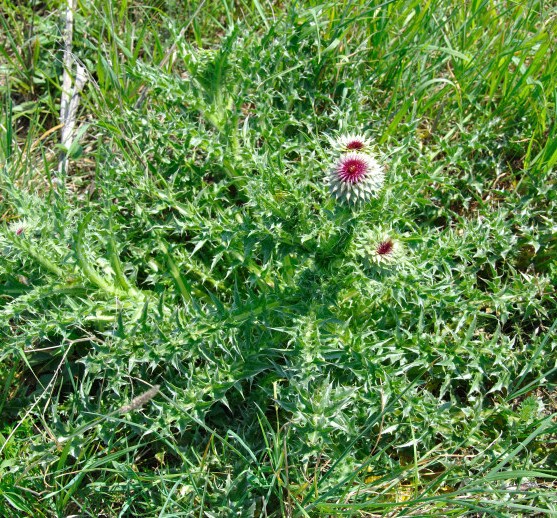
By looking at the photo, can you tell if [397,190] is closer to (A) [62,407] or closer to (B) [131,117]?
(B) [131,117]

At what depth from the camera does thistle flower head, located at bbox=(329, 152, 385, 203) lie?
2.70 metres

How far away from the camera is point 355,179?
8.86ft

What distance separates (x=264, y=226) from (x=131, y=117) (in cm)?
125

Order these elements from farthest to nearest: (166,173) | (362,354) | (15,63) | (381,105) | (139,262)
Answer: (15,63)
(381,105)
(166,173)
(139,262)
(362,354)

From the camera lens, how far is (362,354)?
2.95 metres

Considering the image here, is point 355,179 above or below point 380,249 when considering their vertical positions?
above

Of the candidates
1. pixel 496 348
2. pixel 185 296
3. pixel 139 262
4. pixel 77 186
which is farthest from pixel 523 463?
pixel 77 186

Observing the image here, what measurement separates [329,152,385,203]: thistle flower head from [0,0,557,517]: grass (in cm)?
9

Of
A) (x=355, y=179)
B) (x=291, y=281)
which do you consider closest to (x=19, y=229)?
(x=291, y=281)

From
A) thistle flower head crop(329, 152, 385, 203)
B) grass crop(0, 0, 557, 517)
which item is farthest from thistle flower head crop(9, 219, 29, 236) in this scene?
thistle flower head crop(329, 152, 385, 203)

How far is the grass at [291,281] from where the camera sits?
293 centimetres

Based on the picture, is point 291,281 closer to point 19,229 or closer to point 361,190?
point 361,190

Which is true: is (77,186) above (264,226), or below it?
below

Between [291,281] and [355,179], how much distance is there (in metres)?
0.63
